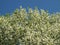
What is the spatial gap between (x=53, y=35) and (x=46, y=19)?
8.54 ft

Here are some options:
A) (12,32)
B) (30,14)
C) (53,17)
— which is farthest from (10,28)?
(53,17)

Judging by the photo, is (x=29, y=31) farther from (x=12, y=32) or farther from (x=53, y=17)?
(x=53, y=17)

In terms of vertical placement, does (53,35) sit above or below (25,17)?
below

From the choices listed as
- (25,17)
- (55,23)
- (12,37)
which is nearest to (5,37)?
(12,37)

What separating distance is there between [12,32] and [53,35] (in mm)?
4770

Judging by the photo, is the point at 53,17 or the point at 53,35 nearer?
the point at 53,35

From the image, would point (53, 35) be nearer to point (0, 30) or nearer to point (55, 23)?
point (55, 23)

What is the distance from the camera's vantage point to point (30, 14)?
39.6m

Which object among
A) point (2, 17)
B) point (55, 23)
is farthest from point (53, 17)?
point (2, 17)

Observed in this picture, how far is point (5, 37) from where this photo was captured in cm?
3772

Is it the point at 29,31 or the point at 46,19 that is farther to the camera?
the point at 46,19

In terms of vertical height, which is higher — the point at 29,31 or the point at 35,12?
the point at 35,12

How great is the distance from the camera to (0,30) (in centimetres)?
3769

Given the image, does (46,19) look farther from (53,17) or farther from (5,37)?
(5,37)
